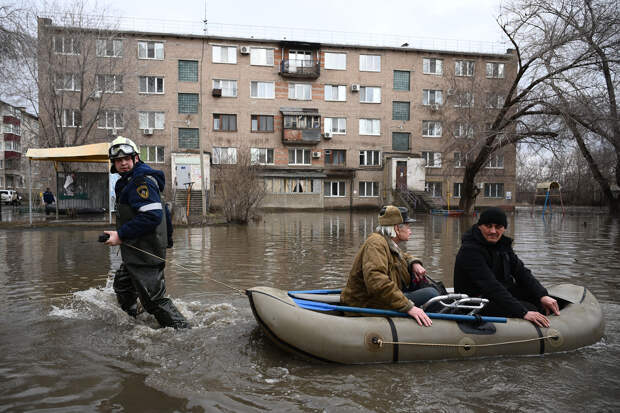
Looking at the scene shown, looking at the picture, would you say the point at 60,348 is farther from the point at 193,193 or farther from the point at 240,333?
the point at 193,193

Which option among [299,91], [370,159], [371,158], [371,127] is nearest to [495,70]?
[371,127]

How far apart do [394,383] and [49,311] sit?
4.70m

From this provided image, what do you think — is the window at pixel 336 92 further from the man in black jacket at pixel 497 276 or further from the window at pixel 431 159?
the man in black jacket at pixel 497 276

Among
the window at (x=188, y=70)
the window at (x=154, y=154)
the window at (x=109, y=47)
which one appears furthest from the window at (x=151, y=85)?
the window at (x=109, y=47)

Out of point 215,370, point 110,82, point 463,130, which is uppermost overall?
point 110,82

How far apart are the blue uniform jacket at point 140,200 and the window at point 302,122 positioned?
34223 mm

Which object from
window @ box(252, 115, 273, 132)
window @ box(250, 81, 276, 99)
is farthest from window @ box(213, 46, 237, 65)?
window @ box(252, 115, 273, 132)

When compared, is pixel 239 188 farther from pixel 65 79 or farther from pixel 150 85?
pixel 150 85

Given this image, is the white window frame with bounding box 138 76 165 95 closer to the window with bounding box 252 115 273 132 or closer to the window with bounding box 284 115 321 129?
the window with bounding box 252 115 273 132

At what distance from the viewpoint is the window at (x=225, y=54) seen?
125 ft

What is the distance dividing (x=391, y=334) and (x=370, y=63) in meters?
39.0

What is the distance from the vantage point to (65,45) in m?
26.0

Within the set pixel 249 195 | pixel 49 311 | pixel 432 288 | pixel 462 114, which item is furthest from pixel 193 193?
pixel 432 288

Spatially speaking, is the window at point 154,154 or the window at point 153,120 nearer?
the window at point 154,154
